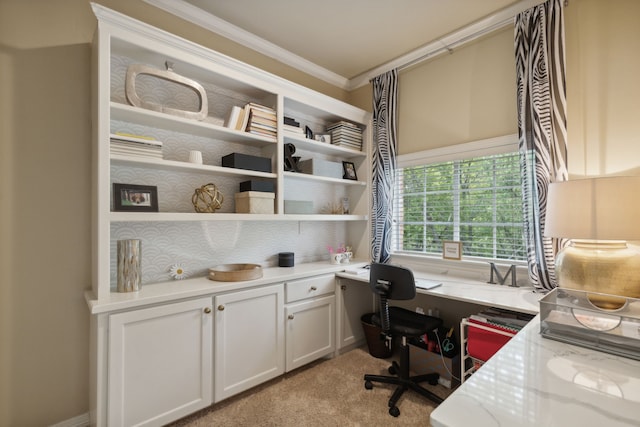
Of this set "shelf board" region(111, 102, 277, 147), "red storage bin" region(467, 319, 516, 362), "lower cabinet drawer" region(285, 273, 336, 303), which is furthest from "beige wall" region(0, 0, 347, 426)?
"red storage bin" region(467, 319, 516, 362)

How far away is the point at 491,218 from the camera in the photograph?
251 cm

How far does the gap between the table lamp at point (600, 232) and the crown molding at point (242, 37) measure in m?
2.39

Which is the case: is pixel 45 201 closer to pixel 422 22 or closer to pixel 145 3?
pixel 145 3

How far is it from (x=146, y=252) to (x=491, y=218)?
2.65m

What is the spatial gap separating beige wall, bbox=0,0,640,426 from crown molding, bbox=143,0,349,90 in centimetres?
25

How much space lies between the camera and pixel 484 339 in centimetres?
188

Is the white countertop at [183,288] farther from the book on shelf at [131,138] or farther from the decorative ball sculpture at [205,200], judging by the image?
the book on shelf at [131,138]

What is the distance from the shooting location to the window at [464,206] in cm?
239

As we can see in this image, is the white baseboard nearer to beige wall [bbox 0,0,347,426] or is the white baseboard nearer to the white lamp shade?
beige wall [bbox 0,0,347,426]

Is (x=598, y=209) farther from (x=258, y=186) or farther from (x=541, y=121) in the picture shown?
(x=258, y=186)

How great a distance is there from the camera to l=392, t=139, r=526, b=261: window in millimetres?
2395

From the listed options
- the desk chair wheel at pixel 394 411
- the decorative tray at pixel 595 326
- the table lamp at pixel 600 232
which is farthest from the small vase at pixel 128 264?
the table lamp at pixel 600 232

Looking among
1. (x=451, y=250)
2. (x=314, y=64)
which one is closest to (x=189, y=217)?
(x=314, y=64)

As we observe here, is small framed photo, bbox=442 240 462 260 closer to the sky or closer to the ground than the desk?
closer to the sky
